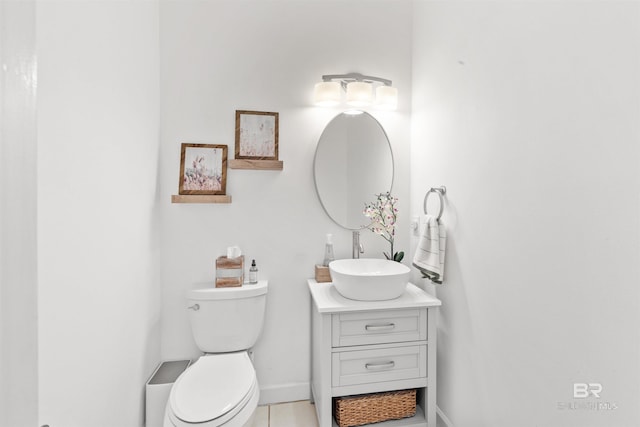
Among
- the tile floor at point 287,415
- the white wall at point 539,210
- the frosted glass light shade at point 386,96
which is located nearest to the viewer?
the white wall at point 539,210

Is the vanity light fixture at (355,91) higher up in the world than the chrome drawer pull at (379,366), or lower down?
higher up

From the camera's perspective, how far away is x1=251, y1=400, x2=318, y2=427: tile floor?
1.78m

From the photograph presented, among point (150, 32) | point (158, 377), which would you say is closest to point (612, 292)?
point (158, 377)

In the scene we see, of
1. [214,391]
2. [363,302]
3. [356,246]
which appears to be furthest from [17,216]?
[356,246]

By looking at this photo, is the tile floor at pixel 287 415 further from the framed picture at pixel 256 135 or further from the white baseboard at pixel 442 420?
the framed picture at pixel 256 135

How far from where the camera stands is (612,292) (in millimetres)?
885

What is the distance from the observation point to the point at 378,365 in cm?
158

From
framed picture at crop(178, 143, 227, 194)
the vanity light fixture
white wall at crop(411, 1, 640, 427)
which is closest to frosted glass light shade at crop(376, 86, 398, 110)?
the vanity light fixture

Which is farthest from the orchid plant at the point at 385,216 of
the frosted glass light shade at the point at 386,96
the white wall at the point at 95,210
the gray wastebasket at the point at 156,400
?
the gray wastebasket at the point at 156,400

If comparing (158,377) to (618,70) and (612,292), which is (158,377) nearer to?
(612,292)

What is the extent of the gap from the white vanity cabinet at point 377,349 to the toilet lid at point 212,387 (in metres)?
0.39

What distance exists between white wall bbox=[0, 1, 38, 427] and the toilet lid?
964 millimetres

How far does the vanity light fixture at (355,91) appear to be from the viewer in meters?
1.93

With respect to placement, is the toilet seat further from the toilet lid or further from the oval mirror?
the oval mirror
